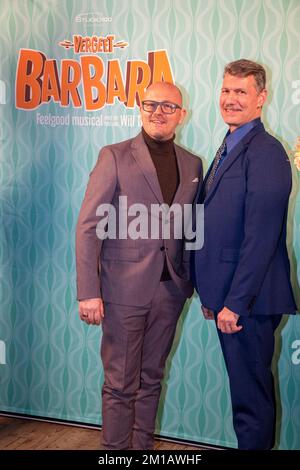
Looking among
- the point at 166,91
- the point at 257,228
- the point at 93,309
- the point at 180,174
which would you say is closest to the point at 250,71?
the point at 166,91

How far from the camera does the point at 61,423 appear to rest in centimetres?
359

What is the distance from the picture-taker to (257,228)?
277cm

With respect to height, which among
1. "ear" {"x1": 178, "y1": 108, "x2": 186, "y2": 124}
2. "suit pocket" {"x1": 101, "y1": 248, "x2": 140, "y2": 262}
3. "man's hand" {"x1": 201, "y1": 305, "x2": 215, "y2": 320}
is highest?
"ear" {"x1": 178, "y1": 108, "x2": 186, "y2": 124}

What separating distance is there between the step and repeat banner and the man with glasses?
0.19m

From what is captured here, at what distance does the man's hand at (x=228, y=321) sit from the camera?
2809 millimetres

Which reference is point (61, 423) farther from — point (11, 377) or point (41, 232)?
point (41, 232)

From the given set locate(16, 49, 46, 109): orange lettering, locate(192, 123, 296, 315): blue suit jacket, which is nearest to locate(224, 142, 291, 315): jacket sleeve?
locate(192, 123, 296, 315): blue suit jacket

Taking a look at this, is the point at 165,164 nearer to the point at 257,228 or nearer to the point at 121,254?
the point at 121,254

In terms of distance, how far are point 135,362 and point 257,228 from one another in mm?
909
